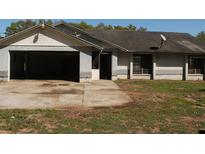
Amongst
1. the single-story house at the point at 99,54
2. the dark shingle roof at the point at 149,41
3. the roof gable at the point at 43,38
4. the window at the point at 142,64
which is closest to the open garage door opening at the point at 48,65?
the single-story house at the point at 99,54

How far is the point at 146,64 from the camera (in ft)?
82.7

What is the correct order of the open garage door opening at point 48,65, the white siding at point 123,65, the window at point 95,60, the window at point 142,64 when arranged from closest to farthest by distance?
the window at point 95,60, the white siding at point 123,65, the window at point 142,64, the open garage door opening at point 48,65

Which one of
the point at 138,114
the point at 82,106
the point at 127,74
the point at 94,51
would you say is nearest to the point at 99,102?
the point at 82,106

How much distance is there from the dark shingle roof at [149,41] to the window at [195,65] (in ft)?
3.01

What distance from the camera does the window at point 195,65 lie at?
26.1 metres

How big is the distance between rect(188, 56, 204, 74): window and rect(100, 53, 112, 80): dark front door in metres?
7.58

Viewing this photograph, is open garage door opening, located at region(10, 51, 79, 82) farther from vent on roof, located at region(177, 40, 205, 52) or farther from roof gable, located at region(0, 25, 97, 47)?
vent on roof, located at region(177, 40, 205, 52)

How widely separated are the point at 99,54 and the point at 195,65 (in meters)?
9.33

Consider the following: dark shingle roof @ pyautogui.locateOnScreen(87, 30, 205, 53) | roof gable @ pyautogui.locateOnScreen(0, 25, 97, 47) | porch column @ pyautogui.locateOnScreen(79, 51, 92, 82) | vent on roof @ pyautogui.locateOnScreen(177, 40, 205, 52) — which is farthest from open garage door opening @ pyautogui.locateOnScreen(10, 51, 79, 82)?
vent on roof @ pyautogui.locateOnScreen(177, 40, 205, 52)

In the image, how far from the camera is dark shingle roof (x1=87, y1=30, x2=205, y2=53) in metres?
25.0

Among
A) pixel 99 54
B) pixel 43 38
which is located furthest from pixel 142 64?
pixel 43 38

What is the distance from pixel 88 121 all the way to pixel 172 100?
5.69 metres

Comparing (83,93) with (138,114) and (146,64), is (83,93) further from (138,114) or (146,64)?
(146,64)

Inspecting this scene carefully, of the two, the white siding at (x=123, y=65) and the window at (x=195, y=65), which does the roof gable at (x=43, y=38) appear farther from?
the window at (x=195, y=65)
